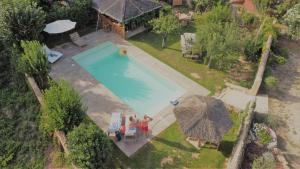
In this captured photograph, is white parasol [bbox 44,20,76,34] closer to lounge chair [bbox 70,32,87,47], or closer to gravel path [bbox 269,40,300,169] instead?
lounge chair [bbox 70,32,87,47]

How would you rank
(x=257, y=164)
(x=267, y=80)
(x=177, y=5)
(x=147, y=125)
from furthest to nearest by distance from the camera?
(x=177, y=5)
(x=267, y=80)
(x=147, y=125)
(x=257, y=164)

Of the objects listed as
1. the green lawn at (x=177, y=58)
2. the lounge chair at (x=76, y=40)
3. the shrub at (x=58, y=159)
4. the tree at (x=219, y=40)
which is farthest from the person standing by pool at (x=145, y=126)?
the lounge chair at (x=76, y=40)

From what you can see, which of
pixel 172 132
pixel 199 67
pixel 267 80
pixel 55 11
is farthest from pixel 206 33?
pixel 55 11

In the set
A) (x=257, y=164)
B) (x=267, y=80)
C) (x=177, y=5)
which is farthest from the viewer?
(x=177, y=5)

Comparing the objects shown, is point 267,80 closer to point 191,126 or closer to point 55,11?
point 191,126

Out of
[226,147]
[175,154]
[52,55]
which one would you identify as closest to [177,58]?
[226,147]

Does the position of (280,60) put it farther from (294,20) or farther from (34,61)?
(34,61)
